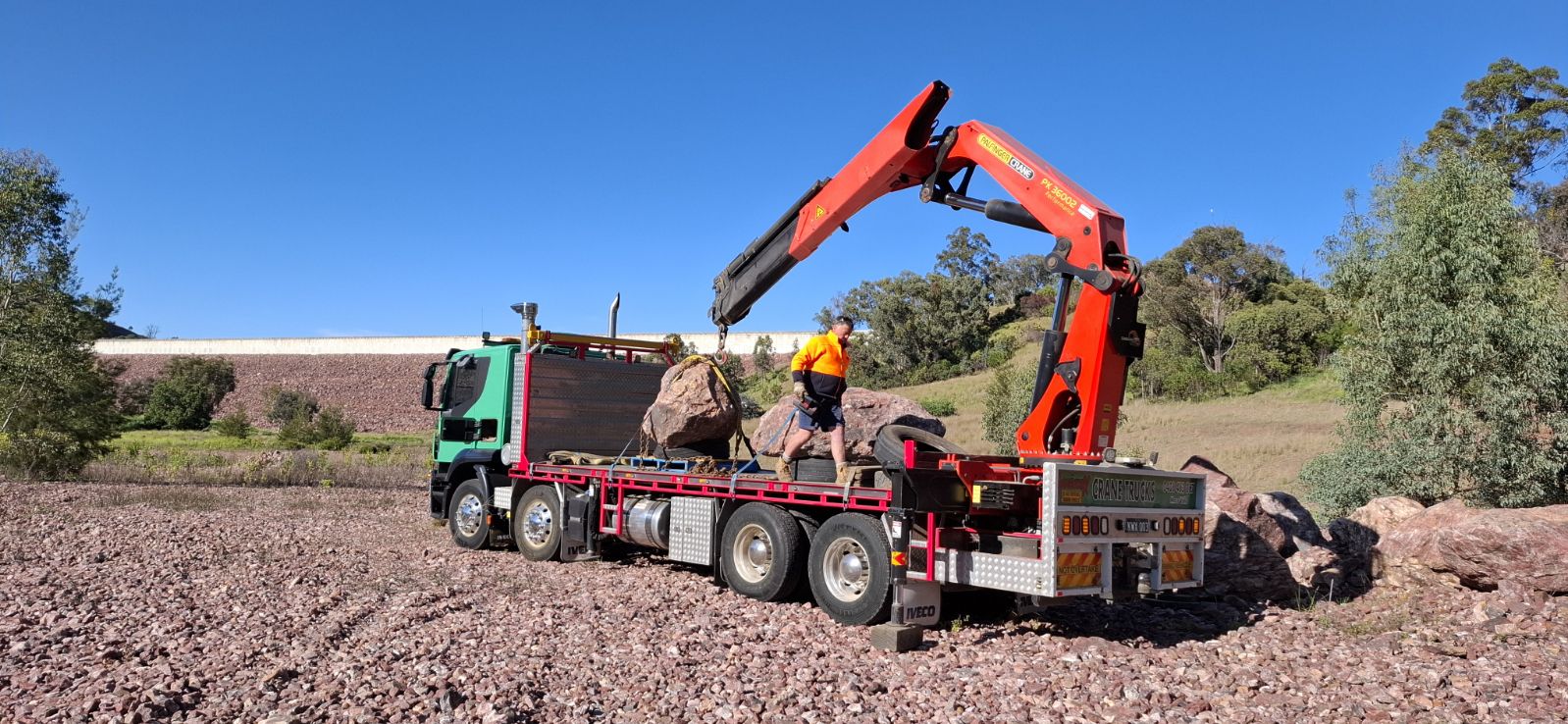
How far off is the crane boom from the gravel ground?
5.63 feet

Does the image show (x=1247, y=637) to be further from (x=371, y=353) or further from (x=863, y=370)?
(x=371, y=353)

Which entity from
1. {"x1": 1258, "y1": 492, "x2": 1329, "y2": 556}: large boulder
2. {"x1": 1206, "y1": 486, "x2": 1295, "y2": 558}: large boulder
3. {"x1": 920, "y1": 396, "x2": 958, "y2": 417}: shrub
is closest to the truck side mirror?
{"x1": 1206, "y1": 486, "x2": 1295, "y2": 558}: large boulder

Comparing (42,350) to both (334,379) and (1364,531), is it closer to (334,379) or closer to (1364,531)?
(1364,531)

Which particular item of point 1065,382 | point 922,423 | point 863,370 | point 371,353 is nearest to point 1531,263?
point 922,423

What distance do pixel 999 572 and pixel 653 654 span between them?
8.13ft

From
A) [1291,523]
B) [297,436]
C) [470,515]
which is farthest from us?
[297,436]

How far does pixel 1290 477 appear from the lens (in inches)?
926

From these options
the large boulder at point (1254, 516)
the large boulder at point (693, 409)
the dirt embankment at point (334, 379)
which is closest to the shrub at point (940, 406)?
the large boulder at point (693, 409)

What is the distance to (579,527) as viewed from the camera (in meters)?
11.7

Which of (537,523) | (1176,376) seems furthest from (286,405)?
(537,523)

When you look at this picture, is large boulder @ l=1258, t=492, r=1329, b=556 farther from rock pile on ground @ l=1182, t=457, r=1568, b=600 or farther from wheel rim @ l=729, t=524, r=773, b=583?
wheel rim @ l=729, t=524, r=773, b=583

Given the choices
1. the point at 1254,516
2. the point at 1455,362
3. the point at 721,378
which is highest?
the point at 1455,362

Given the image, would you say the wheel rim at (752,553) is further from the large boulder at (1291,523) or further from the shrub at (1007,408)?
the shrub at (1007,408)

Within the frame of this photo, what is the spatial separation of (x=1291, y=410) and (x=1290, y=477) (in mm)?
13703
